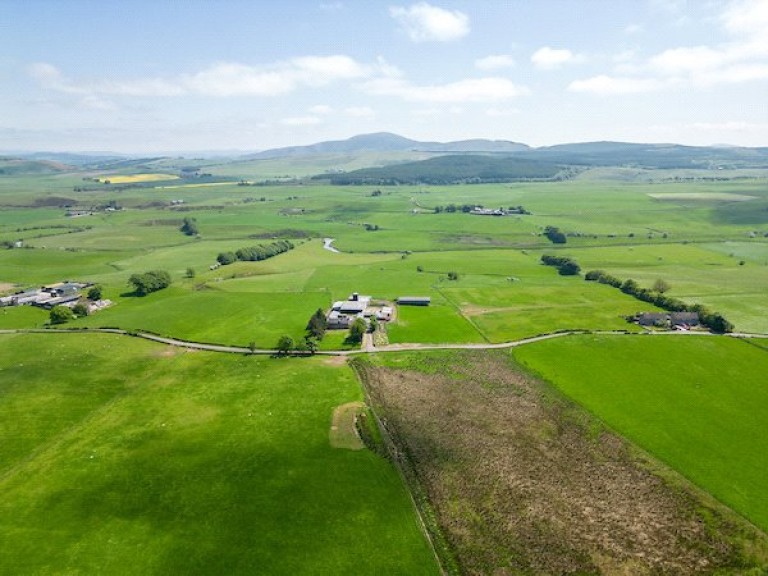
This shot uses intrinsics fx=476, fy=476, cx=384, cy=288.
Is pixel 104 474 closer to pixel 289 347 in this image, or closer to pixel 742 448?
pixel 289 347

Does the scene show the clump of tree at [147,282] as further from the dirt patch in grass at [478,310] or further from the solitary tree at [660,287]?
the solitary tree at [660,287]

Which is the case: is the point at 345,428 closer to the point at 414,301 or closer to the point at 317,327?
the point at 317,327

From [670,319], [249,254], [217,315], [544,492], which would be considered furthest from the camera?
[249,254]

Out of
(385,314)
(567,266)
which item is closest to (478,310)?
(385,314)

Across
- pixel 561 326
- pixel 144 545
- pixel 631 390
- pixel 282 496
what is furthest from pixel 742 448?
pixel 144 545

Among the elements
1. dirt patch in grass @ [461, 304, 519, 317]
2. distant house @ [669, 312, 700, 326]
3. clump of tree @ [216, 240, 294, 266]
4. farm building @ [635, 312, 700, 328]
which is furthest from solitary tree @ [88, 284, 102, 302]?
distant house @ [669, 312, 700, 326]
